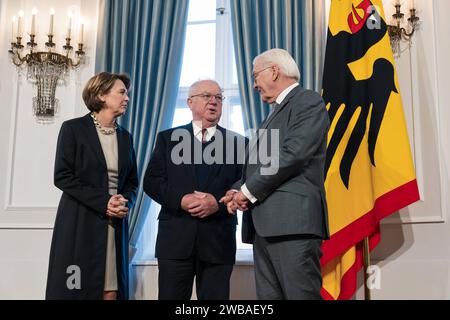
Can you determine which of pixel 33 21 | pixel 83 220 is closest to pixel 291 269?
pixel 83 220

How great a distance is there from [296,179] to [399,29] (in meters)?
1.66

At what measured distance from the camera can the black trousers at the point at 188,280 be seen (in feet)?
8.16

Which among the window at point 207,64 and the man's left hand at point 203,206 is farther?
the window at point 207,64

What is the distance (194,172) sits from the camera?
2.64 m

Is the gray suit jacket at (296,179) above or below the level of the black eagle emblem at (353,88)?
below

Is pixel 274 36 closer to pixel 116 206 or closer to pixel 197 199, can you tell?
pixel 197 199

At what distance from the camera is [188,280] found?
254 centimetres

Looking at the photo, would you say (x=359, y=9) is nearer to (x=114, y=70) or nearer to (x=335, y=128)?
(x=335, y=128)

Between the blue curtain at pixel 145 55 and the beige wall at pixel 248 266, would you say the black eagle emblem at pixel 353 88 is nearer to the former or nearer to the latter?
the beige wall at pixel 248 266

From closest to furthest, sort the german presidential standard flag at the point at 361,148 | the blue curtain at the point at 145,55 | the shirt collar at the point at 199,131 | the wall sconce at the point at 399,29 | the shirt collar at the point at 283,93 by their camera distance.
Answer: the shirt collar at the point at 283,93
the shirt collar at the point at 199,131
the german presidential standard flag at the point at 361,148
the wall sconce at the point at 399,29
the blue curtain at the point at 145,55

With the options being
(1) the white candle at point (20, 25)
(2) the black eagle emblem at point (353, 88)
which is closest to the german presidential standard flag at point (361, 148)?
(2) the black eagle emblem at point (353, 88)

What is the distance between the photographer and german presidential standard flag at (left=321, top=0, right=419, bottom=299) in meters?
2.84

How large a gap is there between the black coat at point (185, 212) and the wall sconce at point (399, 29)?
133 centimetres
